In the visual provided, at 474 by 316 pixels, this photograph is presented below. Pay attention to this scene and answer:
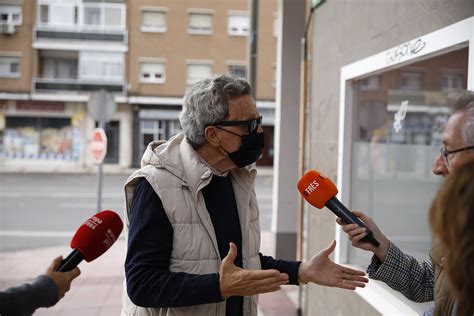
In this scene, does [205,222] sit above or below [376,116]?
below

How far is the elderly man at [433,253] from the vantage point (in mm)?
1745

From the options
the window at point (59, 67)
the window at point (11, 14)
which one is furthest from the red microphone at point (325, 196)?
the window at point (11, 14)

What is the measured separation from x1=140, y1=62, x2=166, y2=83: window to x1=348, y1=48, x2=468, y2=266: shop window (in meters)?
22.4

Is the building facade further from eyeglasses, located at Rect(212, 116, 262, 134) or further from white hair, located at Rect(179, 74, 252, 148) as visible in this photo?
white hair, located at Rect(179, 74, 252, 148)

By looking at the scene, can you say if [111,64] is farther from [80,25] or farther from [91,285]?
[91,285]

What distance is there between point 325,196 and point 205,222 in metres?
0.49

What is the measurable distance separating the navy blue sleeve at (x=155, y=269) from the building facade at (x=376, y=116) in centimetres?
158

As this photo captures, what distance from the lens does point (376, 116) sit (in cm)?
494

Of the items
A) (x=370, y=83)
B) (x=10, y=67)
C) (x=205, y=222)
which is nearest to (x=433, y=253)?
(x=205, y=222)

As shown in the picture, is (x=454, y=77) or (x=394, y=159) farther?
(x=394, y=159)

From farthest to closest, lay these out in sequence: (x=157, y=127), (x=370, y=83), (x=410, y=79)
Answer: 1. (x=157, y=127)
2. (x=410, y=79)
3. (x=370, y=83)

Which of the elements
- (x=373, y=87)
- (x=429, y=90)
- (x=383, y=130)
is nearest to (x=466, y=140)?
(x=373, y=87)

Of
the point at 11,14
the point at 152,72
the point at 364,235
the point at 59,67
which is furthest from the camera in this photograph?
the point at 59,67

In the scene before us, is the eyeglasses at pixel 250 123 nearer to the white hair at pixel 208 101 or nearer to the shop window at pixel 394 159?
the white hair at pixel 208 101
